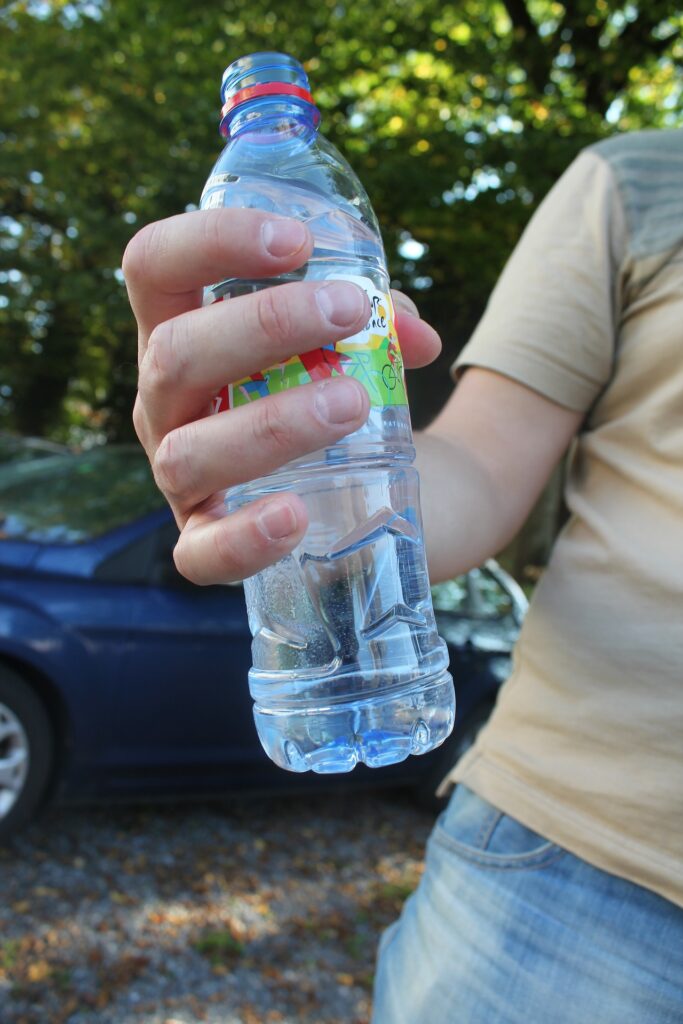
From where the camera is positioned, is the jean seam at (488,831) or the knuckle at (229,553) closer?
the knuckle at (229,553)

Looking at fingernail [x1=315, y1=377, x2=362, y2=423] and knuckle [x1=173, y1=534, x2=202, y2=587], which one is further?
knuckle [x1=173, y1=534, x2=202, y2=587]

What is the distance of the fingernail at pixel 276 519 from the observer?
96 cm

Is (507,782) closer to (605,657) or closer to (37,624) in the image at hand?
(605,657)

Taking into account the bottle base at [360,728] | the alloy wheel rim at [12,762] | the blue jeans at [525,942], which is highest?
the bottle base at [360,728]

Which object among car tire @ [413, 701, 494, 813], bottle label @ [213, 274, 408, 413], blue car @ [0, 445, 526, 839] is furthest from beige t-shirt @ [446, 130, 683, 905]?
car tire @ [413, 701, 494, 813]

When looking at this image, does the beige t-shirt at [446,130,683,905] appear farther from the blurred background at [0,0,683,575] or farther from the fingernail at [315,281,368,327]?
the blurred background at [0,0,683,575]

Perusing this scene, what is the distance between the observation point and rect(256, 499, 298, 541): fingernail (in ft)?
3.14

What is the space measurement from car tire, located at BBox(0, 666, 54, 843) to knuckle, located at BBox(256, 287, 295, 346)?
3.17 metres

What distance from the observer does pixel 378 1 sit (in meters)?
8.71

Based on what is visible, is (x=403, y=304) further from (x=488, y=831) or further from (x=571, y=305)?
(x=488, y=831)

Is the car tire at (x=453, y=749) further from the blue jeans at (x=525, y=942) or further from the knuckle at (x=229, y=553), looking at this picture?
the knuckle at (x=229, y=553)

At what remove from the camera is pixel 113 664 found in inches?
147

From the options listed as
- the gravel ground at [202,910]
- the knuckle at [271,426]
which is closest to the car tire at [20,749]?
the gravel ground at [202,910]

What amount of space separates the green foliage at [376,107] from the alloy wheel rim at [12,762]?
204 inches
